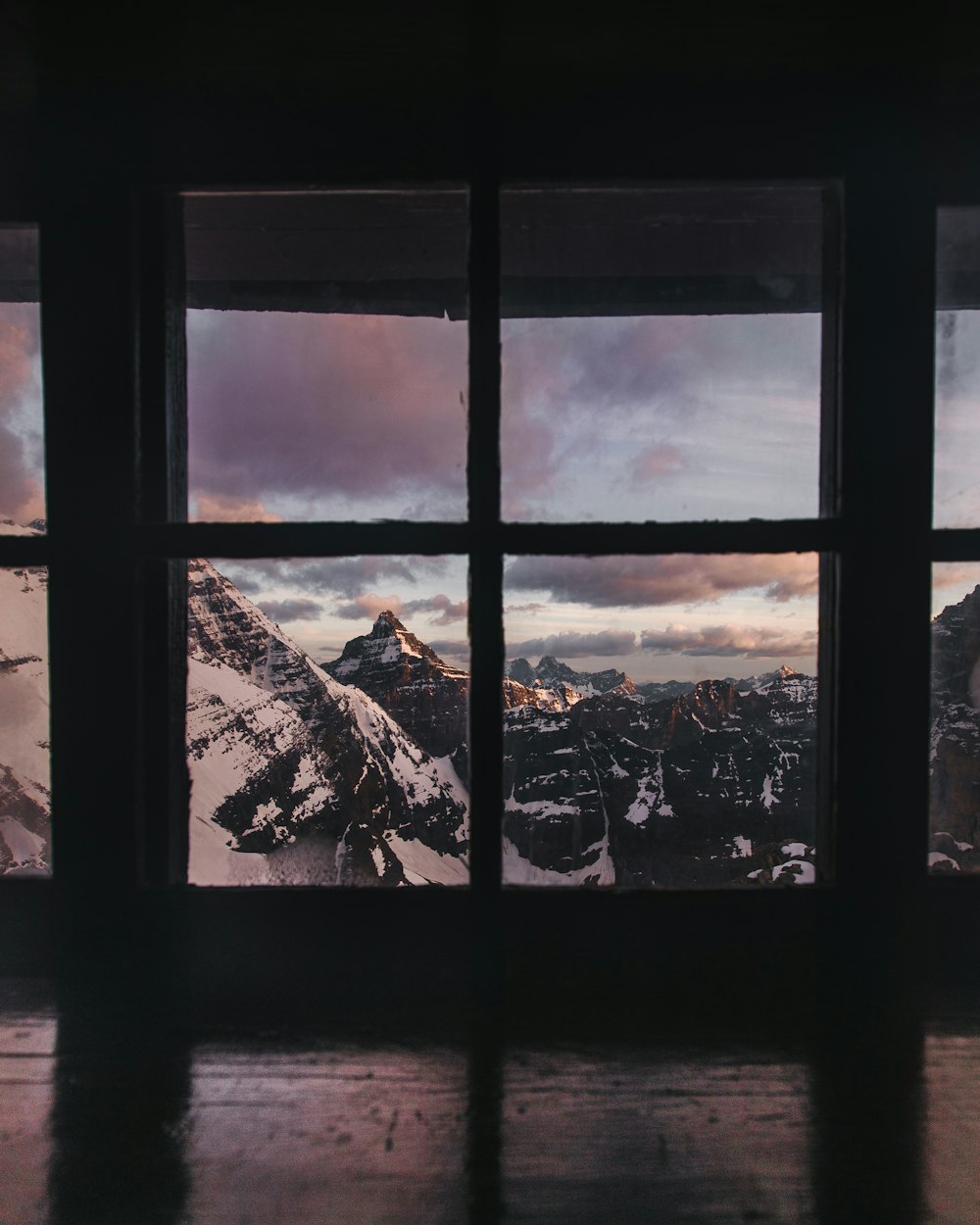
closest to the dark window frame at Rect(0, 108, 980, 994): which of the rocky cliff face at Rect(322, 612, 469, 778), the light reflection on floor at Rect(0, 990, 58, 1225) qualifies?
the light reflection on floor at Rect(0, 990, 58, 1225)

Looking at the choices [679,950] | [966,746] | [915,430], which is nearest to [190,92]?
[915,430]

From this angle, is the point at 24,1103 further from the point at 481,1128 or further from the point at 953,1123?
the point at 953,1123

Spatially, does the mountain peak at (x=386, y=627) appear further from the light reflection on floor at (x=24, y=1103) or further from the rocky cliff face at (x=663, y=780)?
the light reflection on floor at (x=24, y=1103)

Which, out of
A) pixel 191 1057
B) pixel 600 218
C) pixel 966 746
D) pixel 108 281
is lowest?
pixel 191 1057

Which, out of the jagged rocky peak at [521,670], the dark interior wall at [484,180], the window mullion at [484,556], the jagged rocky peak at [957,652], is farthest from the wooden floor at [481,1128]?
the jagged rocky peak at [521,670]

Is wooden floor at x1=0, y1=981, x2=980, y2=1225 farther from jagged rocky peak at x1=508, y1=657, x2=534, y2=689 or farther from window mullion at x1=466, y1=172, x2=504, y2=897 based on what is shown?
jagged rocky peak at x1=508, y1=657, x2=534, y2=689

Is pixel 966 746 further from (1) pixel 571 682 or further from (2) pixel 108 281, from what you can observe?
(2) pixel 108 281

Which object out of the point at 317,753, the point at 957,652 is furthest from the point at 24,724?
the point at 957,652
